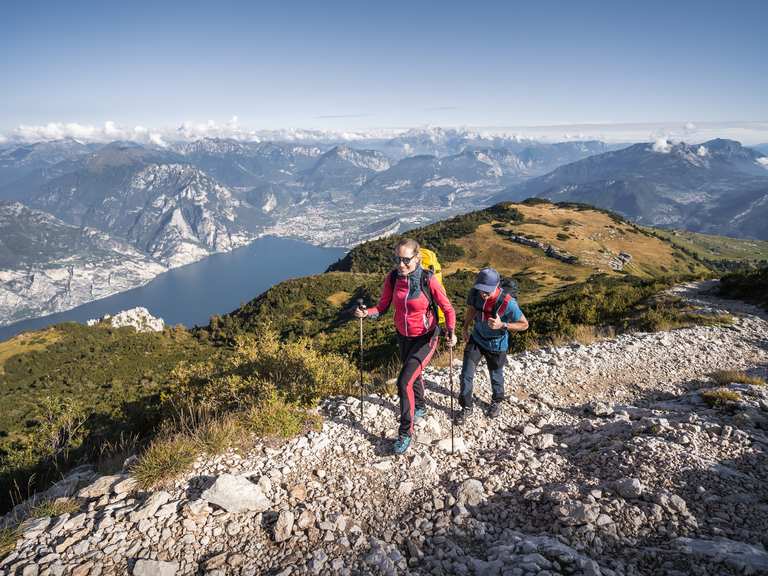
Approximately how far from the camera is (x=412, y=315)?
576 cm

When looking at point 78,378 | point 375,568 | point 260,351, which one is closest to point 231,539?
point 375,568

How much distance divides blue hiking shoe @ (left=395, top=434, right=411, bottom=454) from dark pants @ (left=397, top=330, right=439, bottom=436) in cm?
6

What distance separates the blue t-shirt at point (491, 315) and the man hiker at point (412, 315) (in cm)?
80

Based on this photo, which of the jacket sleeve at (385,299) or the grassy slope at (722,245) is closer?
the jacket sleeve at (385,299)

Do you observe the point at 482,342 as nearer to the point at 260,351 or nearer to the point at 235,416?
the point at 235,416

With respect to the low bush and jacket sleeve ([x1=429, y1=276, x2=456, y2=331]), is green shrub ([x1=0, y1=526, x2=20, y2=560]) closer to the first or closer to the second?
jacket sleeve ([x1=429, y1=276, x2=456, y2=331])

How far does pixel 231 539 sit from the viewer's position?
3855 millimetres

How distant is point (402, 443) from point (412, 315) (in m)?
1.82

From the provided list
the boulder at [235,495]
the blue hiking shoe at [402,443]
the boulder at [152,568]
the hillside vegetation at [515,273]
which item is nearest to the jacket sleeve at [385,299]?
the blue hiking shoe at [402,443]

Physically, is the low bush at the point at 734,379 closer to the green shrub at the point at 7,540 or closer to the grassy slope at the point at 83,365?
the green shrub at the point at 7,540


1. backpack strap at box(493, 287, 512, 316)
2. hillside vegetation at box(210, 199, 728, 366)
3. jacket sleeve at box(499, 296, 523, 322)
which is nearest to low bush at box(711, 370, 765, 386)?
hillside vegetation at box(210, 199, 728, 366)

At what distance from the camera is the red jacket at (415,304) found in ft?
18.5

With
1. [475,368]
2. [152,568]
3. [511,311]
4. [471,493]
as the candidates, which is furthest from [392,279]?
[152,568]

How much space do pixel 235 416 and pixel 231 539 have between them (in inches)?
89.1
